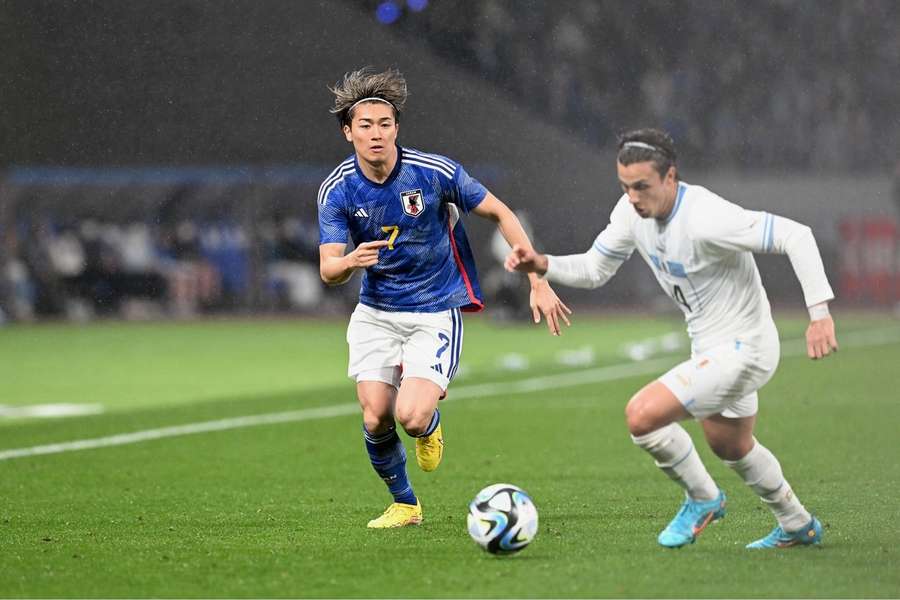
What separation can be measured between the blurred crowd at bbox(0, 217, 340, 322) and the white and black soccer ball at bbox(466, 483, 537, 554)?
25.0m

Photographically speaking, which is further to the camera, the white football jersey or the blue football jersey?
the blue football jersey

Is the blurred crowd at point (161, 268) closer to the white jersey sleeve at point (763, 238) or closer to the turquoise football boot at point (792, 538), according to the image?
the turquoise football boot at point (792, 538)

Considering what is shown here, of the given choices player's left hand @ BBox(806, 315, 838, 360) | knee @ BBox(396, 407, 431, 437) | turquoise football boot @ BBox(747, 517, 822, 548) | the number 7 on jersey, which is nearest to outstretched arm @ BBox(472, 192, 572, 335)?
the number 7 on jersey

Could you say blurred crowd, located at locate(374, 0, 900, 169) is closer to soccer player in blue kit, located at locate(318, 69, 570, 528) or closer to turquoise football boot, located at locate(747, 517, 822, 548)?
soccer player in blue kit, located at locate(318, 69, 570, 528)

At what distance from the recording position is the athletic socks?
7543 mm

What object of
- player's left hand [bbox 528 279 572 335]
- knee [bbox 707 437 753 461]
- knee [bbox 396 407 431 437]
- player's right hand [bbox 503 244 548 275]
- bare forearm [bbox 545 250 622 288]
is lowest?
knee [bbox 707 437 753 461]

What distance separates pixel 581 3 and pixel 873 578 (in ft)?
95.7

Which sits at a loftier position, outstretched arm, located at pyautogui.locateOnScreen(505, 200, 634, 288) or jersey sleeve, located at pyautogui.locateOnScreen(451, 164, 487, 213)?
jersey sleeve, located at pyautogui.locateOnScreen(451, 164, 487, 213)

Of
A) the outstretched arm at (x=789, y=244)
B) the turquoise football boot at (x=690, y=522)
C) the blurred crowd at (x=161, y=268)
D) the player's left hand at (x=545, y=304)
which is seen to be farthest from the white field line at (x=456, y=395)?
the blurred crowd at (x=161, y=268)

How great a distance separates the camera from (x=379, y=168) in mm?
7309

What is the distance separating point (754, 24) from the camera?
34.8 m

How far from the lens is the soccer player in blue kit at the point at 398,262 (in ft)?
23.9

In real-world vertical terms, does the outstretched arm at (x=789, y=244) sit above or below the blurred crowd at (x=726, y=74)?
below

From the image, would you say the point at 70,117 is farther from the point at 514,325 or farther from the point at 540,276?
the point at 540,276
